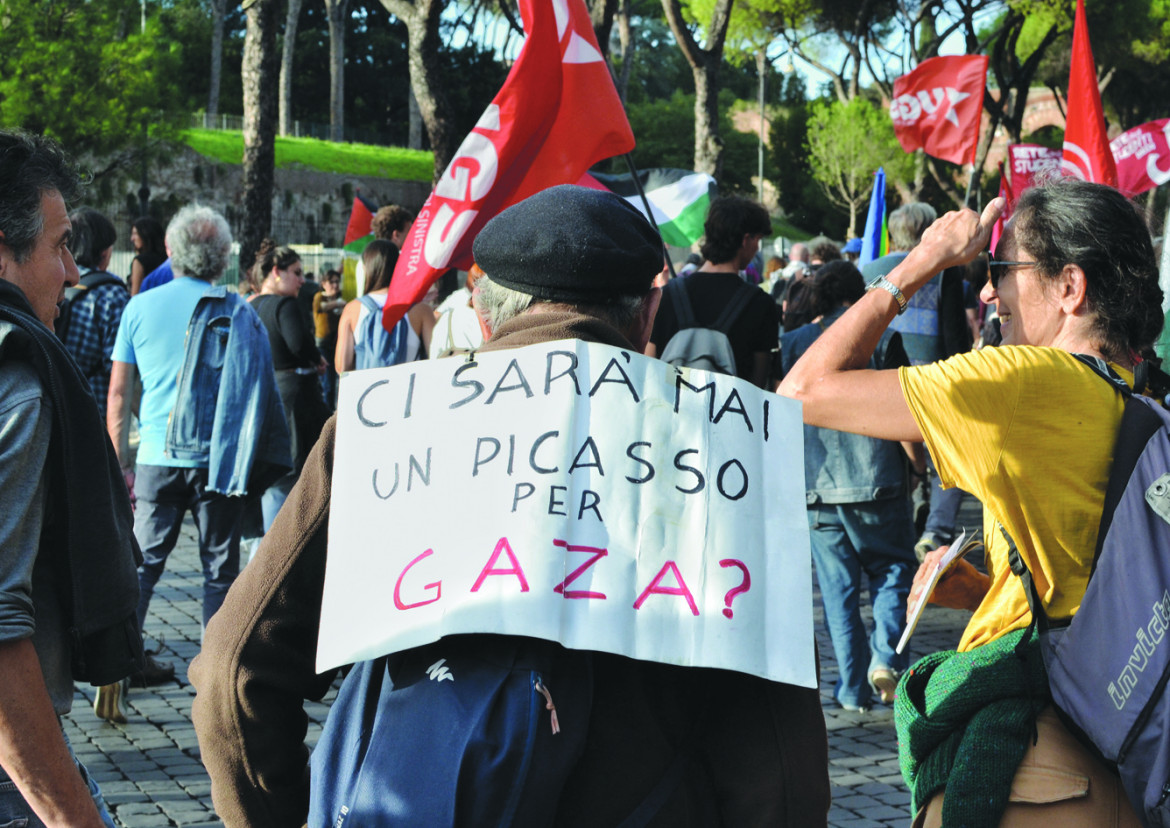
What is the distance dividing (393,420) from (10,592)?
68cm

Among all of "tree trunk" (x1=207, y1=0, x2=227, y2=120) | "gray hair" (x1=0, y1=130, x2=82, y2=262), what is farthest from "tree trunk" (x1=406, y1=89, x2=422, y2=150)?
"gray hair" (x1=0, y1=130, x2=82, y2=262)

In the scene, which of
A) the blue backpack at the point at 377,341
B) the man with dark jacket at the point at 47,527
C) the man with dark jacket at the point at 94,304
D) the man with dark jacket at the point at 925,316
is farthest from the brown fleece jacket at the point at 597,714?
the man with dark jacket at the point at 925,316

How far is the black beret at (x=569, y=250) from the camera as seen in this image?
165cm

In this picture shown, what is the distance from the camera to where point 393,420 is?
1.59 meters

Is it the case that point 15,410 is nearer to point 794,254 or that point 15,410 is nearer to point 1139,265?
point 1139,265

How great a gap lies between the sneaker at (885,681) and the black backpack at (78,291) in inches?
149

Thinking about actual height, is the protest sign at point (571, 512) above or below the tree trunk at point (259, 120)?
below

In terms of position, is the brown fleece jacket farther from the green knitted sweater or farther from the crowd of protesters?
the green knitted sweater

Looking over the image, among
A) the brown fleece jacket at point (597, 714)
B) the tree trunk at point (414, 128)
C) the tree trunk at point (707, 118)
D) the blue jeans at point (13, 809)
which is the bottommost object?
the blue jeans at point (13, 809)

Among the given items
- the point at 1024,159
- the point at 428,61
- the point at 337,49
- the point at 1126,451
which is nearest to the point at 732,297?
the point at 1126,451

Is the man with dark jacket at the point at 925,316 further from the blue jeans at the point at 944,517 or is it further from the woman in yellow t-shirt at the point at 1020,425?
the woman in yellow t-shirt at the point at 1020,425

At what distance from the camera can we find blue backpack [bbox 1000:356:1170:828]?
1842mm

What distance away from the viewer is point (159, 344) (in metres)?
5.18

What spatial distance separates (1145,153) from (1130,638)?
11.0 metres
